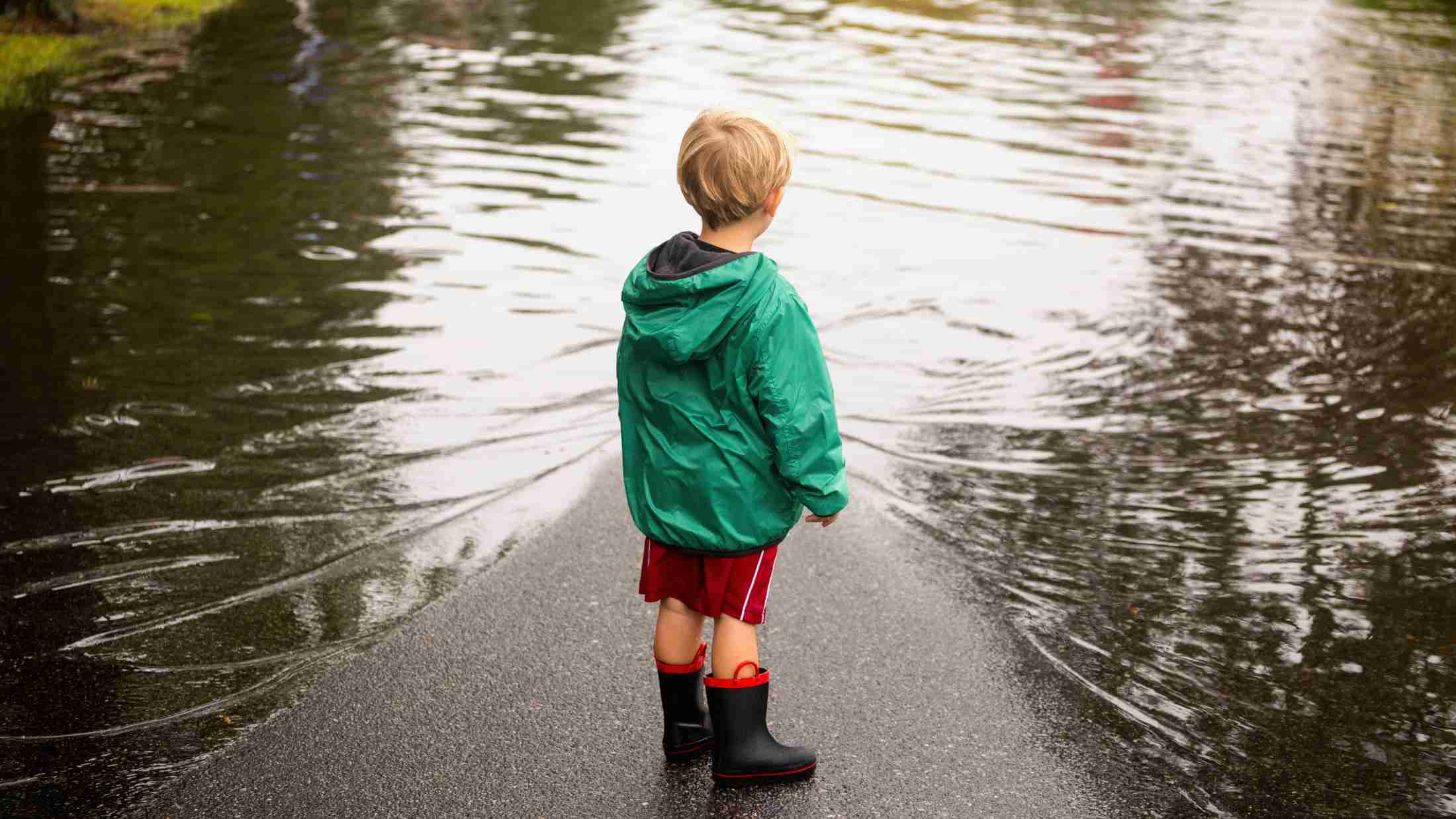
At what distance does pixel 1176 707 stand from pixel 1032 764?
0.60 metres

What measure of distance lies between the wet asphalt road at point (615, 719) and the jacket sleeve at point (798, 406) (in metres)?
0.81

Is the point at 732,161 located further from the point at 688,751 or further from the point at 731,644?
the point at 688,751

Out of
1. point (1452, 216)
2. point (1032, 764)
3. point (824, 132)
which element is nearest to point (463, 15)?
point (824, 132)

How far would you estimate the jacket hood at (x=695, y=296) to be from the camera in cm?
296

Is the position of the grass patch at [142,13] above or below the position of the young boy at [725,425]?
below

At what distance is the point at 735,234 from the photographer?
3043 millimetres

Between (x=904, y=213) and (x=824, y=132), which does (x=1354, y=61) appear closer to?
(x=824, y=132)

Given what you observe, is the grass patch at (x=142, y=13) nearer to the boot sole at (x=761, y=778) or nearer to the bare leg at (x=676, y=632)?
the bare leg at (x=676, y=632)

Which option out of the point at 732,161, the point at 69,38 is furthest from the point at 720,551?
the point at 69,38

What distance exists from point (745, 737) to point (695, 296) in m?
1.09

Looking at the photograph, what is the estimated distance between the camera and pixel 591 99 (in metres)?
14.1

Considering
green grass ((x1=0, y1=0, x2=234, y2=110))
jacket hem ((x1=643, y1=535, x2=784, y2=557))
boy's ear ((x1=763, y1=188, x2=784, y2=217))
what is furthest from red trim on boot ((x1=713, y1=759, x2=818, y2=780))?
green grass ((x1=0, y1=0, x2=234, y2=110))

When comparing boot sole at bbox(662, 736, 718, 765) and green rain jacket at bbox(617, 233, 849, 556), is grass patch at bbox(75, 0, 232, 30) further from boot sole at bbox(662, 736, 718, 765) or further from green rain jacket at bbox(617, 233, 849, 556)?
boot sole at bbox(662, 736, 718, 765)

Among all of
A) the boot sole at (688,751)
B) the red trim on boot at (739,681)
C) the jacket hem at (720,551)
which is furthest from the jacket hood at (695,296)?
the boot sole at (688,751)
